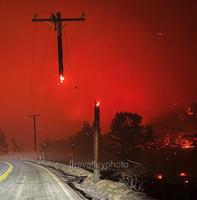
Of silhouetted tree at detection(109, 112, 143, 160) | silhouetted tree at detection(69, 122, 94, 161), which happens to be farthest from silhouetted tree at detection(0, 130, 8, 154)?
silhouetted tree at detection(109, 112, 143, 160)

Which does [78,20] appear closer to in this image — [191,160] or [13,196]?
[13,196]

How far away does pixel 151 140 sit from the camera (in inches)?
3356

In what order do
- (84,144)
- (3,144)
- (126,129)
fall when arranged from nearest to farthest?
(126,129) < (84,144) < (3,144)

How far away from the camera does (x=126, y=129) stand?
77250 millimetres

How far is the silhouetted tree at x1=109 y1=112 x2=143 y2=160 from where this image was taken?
76.9m

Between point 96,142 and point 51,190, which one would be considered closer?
point 51,190

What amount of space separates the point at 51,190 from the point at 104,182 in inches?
165

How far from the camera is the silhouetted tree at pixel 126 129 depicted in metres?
76.9

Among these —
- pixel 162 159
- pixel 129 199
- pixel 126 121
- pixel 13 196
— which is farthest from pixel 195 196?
pixel 162 159

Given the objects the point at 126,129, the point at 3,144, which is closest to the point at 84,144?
the point at 126,129

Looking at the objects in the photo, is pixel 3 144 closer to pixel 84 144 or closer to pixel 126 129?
pixel 84 144

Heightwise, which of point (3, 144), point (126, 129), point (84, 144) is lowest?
point (3, 144)

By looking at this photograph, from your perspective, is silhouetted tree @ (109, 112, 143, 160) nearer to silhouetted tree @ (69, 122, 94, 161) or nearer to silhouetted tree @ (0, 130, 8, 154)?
silhouetted tree @ (69, 122, 94, 161)

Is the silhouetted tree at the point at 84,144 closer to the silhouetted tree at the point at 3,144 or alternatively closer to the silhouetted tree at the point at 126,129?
the silhouetted tree at the point at 126,129
